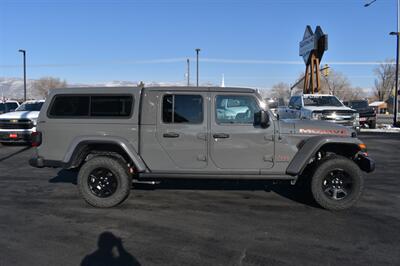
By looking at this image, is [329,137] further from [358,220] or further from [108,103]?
[108,103]

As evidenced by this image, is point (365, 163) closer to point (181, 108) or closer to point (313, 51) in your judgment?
point (181, 108)

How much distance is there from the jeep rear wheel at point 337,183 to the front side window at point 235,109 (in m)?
1.41

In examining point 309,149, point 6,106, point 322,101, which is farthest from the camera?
point 6,106

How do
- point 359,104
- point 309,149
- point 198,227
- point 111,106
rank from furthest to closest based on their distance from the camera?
point 359,104 → point 111,106 → point 309,149 → point 198,227

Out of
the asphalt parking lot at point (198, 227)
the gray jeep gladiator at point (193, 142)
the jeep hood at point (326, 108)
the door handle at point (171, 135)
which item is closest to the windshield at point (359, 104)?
the jeep hood at point (326, 108)

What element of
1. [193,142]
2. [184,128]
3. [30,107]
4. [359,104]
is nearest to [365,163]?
[193,142]

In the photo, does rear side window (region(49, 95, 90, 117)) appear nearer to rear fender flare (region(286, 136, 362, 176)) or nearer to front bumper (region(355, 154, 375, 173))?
rear fender flare (region(286, 136, 362, 176))

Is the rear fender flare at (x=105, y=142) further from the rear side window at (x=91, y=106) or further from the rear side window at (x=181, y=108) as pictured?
the rear side window at (x=181, y=108)

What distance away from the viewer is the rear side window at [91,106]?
21.4ft

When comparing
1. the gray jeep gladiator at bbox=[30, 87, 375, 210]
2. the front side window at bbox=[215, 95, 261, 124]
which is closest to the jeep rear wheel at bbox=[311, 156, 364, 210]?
the gray jeep gladiator at bbox=[30, 87, 375, 210]

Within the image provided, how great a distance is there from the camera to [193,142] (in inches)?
251

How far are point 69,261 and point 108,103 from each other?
9.55 feet

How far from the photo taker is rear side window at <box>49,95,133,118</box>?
21.4ft

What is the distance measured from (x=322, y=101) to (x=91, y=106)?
14138mm
